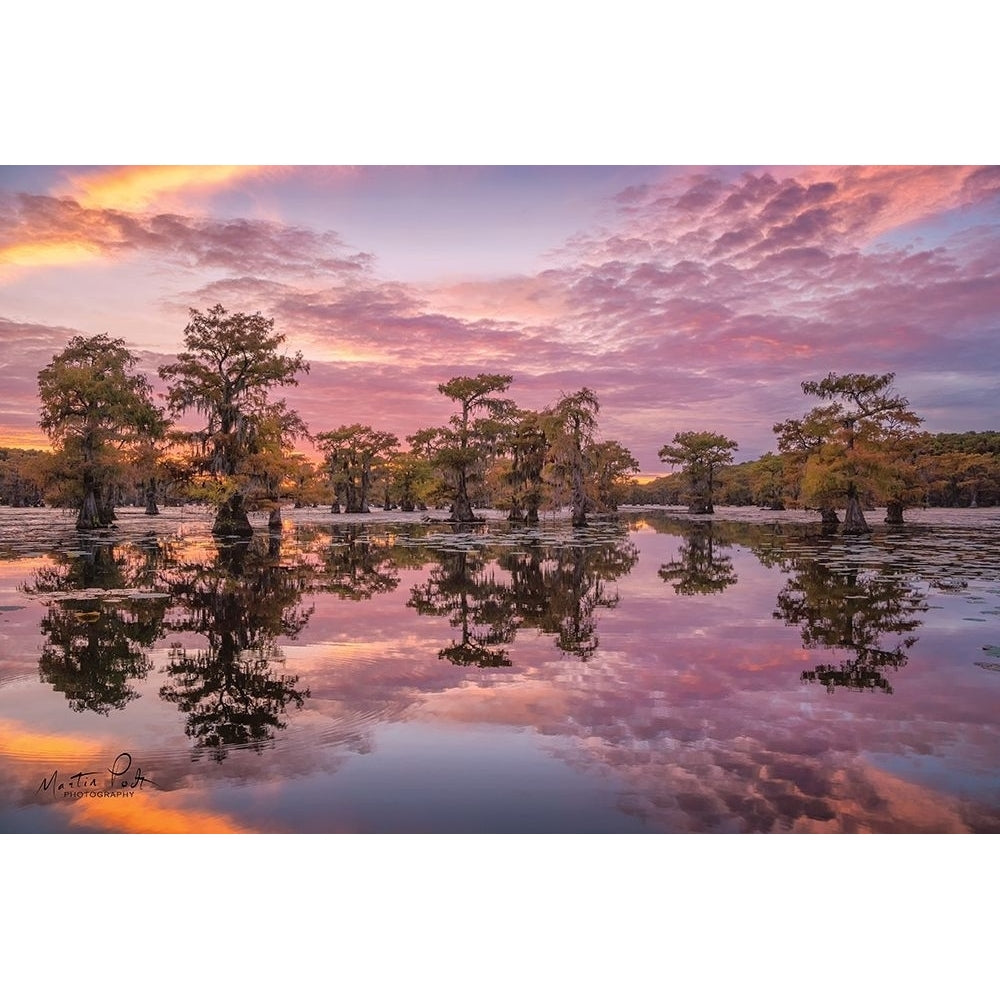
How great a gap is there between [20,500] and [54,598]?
365 feet

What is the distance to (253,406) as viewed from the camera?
1302 inches

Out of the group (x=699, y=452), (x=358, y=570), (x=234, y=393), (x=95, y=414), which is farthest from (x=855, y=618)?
(x=699, y=452)

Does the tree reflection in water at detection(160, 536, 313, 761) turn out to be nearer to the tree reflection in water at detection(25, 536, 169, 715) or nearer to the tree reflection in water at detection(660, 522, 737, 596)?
the tree reflection in water at detection(25, 536, 169, 715)

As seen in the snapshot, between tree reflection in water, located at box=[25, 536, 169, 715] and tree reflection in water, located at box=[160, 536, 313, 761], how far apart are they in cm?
45

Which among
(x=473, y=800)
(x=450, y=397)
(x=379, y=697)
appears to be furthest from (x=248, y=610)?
(x=450, y=397)

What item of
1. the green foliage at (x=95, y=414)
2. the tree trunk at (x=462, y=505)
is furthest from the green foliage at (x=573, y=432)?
the green foliage at (x=95, y=414)

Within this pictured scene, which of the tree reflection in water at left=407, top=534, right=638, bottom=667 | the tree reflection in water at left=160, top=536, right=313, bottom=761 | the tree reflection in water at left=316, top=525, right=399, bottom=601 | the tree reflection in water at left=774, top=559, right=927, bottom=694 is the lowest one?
the tree reflection in water at left=316, top=525, right=399, bottom=601

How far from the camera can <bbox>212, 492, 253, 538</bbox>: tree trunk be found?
33344 millimetres

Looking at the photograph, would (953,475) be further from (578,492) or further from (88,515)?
(88,515)

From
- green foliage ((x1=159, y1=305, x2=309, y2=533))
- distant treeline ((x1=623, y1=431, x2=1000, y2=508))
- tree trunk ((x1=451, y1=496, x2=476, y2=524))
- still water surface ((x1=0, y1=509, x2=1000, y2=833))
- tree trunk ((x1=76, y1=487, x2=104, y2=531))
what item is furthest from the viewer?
distant treeline ((x1=623, y1=431, x2=1000, y2=508))

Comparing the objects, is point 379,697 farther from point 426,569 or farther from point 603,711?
point 426,569

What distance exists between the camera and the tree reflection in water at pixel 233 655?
21.1 feet

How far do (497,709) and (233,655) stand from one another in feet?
13.5
